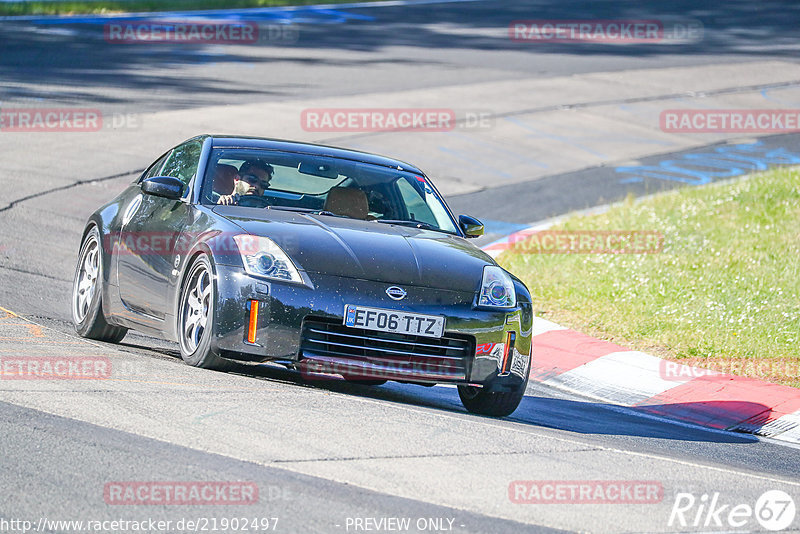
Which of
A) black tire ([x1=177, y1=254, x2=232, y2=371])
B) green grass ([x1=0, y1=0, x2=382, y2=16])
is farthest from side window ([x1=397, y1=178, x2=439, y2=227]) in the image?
green grass ([x1=0, y1=0, x2=382, y2=16])

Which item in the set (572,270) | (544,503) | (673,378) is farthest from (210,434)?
(572,270)

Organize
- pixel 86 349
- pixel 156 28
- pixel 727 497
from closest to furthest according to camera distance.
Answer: pixel 727 497 → pixel 86 349 → pixel 156 28

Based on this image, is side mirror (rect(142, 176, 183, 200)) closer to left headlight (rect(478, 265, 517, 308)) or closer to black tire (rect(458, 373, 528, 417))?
left headlight (rect(478, 265, 517, 308))

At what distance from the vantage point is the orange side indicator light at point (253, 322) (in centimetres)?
654

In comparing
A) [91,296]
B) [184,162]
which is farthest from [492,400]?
[91,296]

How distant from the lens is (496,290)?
7.05 m

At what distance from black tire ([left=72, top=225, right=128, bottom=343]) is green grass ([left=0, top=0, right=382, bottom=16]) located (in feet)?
71.2

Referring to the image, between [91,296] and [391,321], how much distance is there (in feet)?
9.01

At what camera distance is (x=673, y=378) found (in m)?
9.29

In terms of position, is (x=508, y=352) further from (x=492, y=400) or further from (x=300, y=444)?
(x=300, y=444)

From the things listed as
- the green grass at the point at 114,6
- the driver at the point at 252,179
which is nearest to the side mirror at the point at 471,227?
the driver at the point at 252,179

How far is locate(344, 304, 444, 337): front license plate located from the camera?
21.5 ft

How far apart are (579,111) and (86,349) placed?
16460 mm

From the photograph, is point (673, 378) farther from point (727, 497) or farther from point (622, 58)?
point (622, 58)
